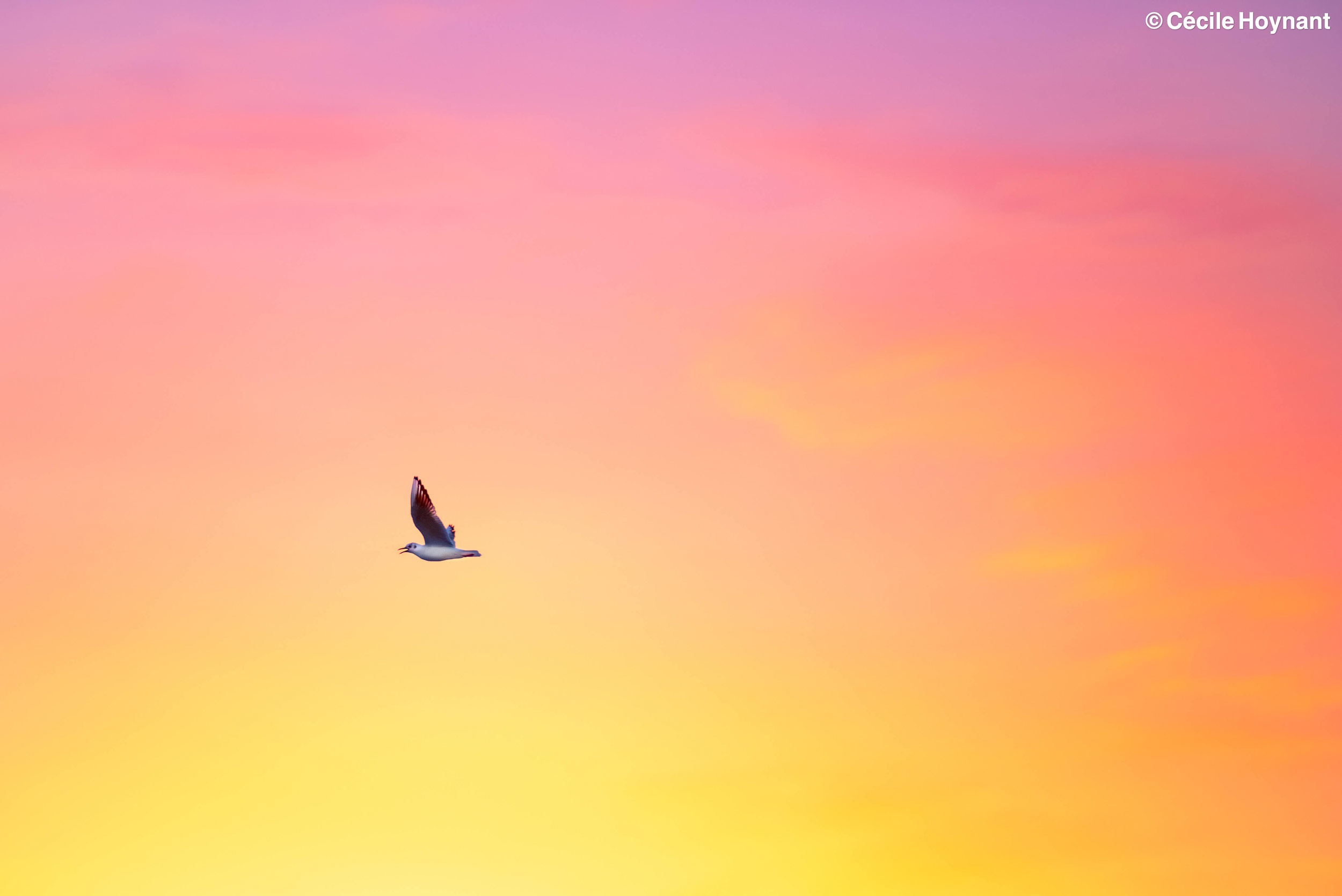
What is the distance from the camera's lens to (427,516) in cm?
9494

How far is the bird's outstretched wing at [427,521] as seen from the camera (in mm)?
93500

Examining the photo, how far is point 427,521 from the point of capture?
95.4 m

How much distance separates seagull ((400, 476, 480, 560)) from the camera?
93.6 m

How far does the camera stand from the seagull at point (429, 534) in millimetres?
93625

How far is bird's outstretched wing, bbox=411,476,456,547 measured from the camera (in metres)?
93.5

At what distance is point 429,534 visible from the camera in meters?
97.9

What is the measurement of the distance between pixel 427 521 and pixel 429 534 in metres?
2.64
